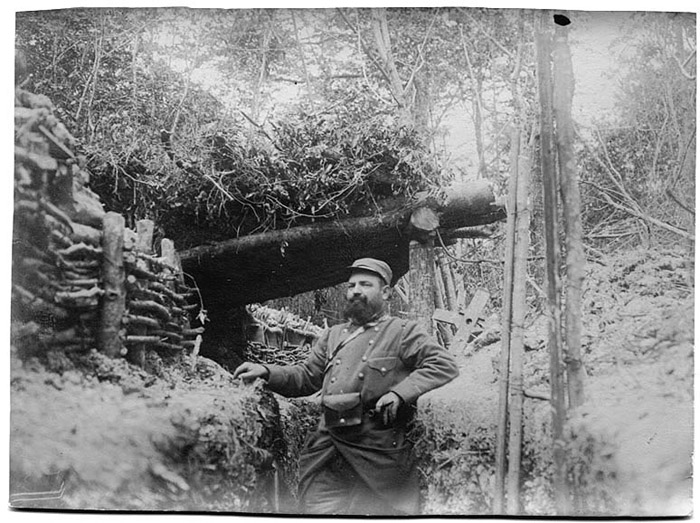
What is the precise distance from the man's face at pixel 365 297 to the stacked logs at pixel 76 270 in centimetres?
110

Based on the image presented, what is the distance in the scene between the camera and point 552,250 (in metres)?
6.34

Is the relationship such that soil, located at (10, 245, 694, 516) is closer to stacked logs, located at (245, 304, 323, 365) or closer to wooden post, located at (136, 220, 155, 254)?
stacked logs, located at (245, 304, 323, 365)

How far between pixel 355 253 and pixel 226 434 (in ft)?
5.14

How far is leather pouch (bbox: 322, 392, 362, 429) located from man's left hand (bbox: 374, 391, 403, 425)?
0.48ft

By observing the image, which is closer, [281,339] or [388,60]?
[281,339]

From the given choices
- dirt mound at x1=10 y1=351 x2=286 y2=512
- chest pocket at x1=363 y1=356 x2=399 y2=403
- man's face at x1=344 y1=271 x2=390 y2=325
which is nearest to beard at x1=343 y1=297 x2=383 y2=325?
man's face at x1=344 y1=271 x2=390 y2=325

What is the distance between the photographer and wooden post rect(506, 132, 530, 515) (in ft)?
20.4

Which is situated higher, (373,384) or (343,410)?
(373,384)

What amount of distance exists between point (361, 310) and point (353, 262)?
1.15ft

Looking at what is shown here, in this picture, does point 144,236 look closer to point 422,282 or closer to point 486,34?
point 422,282

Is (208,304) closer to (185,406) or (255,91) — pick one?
(185,406)

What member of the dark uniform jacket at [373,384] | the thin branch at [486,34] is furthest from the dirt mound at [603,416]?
the thin branch at [486,34]

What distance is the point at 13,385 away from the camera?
631 centimetres

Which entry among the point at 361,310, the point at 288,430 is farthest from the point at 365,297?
the point at 288,430
